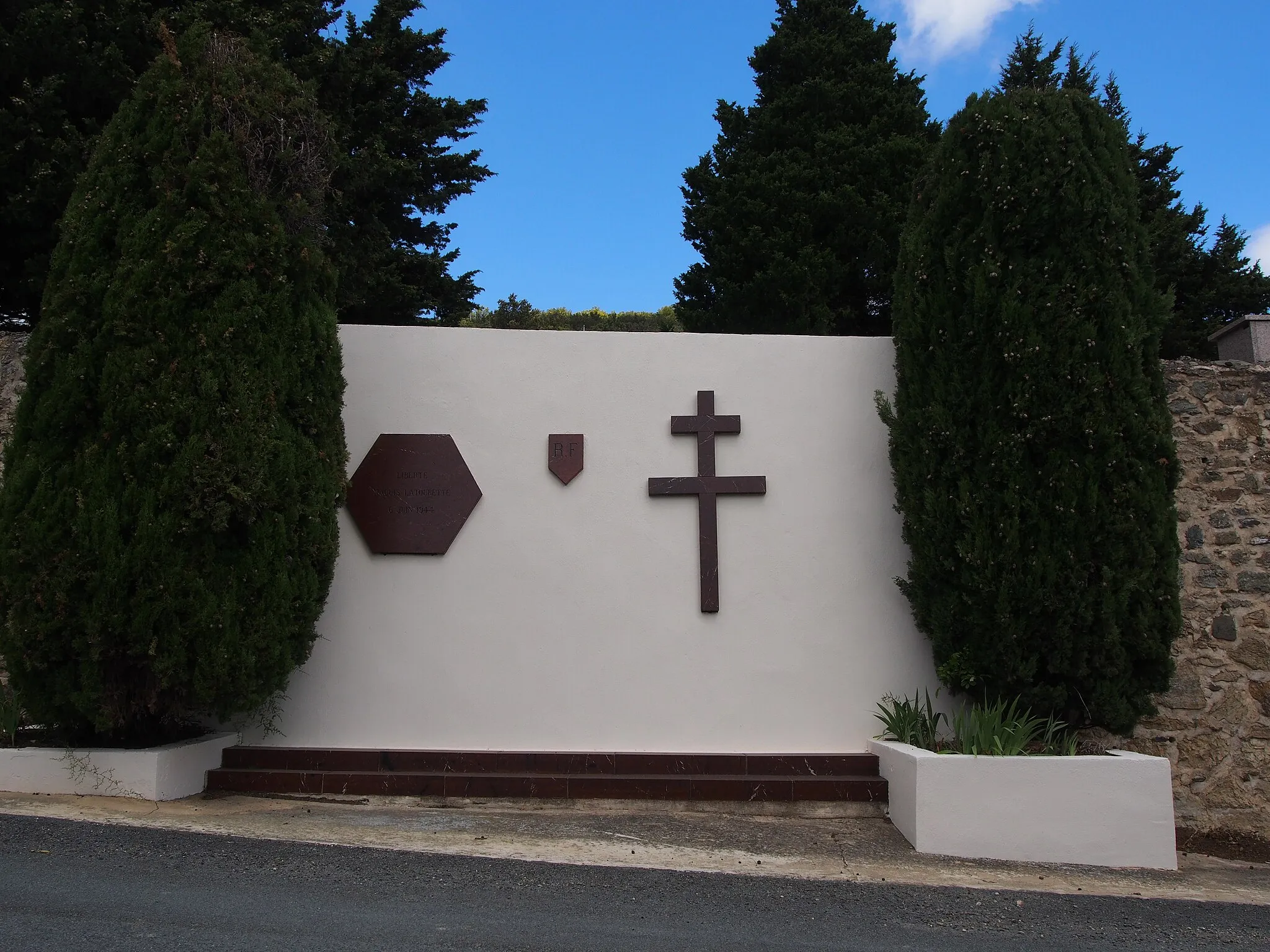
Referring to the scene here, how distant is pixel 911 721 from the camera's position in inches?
211

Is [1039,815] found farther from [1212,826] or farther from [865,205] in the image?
[865,205]

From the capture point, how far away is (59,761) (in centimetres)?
491

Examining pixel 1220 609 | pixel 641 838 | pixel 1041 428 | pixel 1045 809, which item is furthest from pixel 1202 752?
pixel 641 838

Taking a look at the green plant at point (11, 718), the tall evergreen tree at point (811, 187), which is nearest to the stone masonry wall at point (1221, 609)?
the green plant at point (11, 718)

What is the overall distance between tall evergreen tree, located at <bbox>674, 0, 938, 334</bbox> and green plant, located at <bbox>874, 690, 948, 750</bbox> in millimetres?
9396

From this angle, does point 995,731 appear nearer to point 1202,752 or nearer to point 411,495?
point 1202,752

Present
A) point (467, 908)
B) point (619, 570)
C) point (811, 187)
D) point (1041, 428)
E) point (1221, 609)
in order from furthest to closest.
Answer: point (811, 187)
point (1221, 609)
point (619, 570)
point (1041, 428)
point (467, 908)

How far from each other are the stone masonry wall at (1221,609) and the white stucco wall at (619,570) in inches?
62.9

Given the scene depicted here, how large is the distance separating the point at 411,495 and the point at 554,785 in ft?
5.97

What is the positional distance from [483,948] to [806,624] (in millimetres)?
2975

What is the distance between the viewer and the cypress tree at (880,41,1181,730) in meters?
5.03

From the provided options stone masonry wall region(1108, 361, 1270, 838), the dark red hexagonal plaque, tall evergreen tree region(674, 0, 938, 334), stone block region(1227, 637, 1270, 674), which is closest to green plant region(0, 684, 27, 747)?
the dark red hexagonal plaque

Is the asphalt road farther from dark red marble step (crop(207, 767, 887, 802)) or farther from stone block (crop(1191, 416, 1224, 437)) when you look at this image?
stone block (crop(1191, 416, 1224, 437))

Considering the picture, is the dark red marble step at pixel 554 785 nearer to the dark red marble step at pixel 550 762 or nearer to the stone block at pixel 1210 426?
the dark red marble step at pixel 550 762
